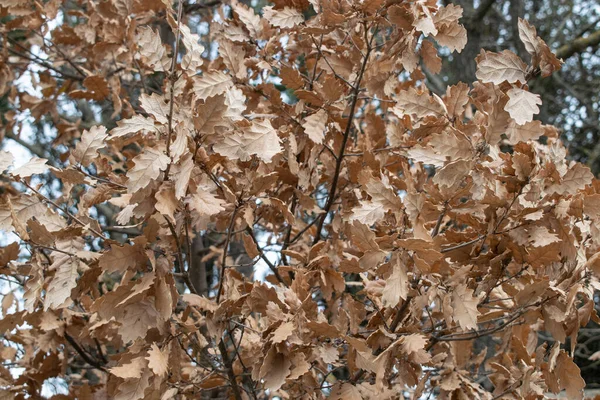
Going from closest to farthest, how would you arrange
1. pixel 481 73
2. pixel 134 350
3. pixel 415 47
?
pixel 481 73 < pixel 134 350 < pixel 415 47

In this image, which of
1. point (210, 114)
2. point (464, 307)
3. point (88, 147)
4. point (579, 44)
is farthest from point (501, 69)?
point (579, 44)

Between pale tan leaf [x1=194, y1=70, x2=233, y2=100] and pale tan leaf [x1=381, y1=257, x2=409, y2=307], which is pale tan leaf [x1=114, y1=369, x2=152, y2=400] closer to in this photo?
pale tan leaf [x1=381, y1=257, x2=409, y2=307]

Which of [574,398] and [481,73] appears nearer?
[481,73]

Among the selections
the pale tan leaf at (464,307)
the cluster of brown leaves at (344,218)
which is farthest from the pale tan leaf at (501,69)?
the pale tan leaf at (464,307)

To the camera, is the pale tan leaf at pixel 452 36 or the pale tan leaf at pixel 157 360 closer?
the pale tan leaf at pixel 157 360

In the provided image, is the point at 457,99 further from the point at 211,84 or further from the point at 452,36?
the point at 211,84

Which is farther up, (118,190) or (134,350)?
(118,190)

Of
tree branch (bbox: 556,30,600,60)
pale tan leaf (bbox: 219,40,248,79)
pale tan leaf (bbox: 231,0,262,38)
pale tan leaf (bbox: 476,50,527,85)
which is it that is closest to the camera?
pale tan leaf (bbox: 476,50,527,85)

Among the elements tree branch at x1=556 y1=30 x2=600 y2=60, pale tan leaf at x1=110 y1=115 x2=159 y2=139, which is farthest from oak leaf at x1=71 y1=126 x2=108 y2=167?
tree branch at x1=556 y1=30 x2=600 y2=60

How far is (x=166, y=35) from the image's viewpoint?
3209 millimetres

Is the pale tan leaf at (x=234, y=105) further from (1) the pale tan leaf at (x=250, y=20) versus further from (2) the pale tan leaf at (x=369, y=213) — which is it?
(1) the pale tan leaf at (x=250, y=20)

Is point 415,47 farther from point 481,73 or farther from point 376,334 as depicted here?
point 376,334

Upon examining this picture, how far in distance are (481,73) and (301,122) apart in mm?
599

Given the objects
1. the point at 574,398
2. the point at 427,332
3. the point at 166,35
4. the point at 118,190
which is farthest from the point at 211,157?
the point at 166,35
